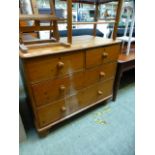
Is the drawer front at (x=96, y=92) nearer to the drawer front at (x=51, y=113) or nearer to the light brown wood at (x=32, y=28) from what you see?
the drawer front at (x=51, y=113)

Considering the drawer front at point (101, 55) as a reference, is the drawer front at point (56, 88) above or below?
below

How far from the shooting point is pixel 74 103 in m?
1.27

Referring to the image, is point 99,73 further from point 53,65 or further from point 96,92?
Answer: point 53,65

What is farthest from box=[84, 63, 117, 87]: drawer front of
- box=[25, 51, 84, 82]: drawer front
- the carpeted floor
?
the carpeted floor

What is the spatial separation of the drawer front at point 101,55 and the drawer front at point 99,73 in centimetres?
6

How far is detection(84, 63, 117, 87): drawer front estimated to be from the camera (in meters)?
1.24

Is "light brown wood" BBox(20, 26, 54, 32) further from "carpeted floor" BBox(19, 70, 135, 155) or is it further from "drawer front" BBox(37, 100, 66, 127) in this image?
"carpeted floor" BBox(19, 70, 135, 155)

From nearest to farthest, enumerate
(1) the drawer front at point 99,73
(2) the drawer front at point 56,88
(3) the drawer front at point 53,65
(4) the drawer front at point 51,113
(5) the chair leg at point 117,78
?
(3) the drawer front at point 53,65
(2) the drawer front at point 56,88
(4) the drawer front at point 51,113
(1) the drawer front at point 99,73
(5) the chair leg at point 117,78

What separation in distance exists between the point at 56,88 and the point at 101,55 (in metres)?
0.52

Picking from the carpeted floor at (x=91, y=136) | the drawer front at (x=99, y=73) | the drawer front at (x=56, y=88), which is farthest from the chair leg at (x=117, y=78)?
the drawer front at (x=56, y=88)

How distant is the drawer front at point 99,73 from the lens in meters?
1.24
